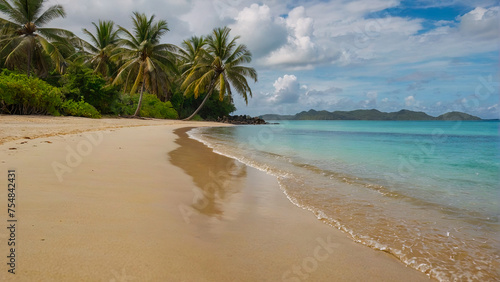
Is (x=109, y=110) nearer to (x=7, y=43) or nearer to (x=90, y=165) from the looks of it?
(x=7, y=43)

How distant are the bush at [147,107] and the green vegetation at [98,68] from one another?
10 centimetres

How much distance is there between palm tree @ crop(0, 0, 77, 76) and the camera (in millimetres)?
21000

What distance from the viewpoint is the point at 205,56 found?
31484mm

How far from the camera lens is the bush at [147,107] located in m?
28.1

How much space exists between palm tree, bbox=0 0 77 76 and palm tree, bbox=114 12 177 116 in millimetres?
5031

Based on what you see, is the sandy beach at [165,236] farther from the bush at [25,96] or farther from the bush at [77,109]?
the bush at [77,109]

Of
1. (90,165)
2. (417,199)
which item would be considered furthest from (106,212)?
(417,199)

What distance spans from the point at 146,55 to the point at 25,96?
12620mm

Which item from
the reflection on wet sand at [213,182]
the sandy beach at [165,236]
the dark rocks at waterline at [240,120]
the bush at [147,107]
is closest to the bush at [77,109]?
the bush at [147,107]

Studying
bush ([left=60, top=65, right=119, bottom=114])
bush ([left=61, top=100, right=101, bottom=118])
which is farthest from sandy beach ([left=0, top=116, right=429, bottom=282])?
bush ([left=60, top=65, right=119, bottom=114])

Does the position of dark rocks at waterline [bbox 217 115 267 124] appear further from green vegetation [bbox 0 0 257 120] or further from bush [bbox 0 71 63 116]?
bush [bbox 0 71 63 116]

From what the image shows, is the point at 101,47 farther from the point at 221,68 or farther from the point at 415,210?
the point at 415,210

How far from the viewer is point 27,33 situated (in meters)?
22.1

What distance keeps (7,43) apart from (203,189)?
84.6ft
